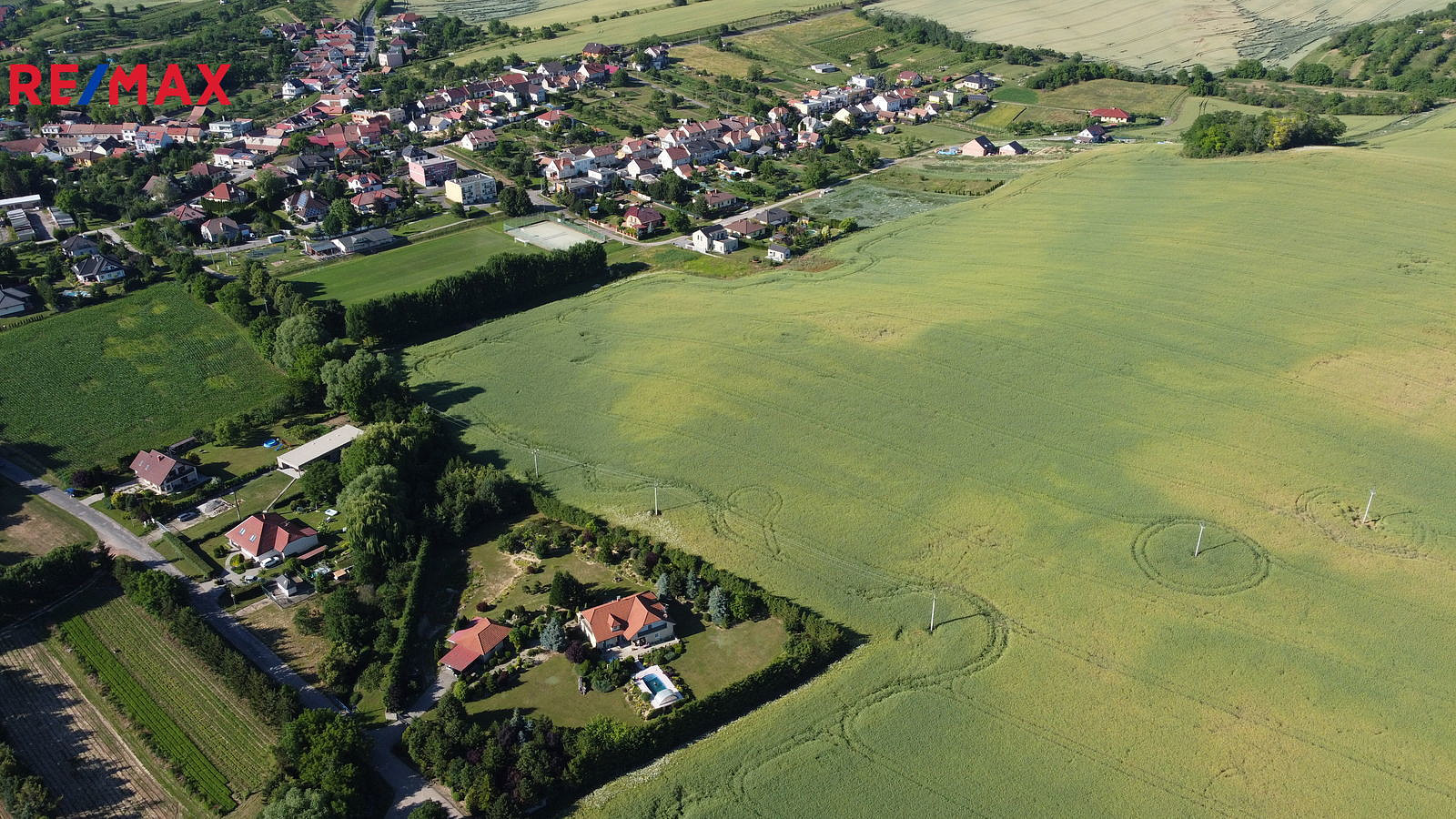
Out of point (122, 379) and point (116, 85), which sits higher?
point (116, 85)

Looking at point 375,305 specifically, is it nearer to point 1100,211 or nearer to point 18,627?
point 18,627

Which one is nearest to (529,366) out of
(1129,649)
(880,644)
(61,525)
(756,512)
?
(756,512)

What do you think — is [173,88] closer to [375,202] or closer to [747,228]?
[375,202]

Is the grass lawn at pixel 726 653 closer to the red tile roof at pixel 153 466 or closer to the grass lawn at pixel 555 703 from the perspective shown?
the grass lawn at pixel 555 703

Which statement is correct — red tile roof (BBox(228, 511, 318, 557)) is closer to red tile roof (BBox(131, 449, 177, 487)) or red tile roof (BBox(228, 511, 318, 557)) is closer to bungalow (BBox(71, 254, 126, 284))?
red tile roof (BBox(131, 449, 177, 487))

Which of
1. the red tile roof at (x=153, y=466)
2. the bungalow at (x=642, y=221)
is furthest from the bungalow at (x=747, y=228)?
the red tile roof at (x=153, y=466)

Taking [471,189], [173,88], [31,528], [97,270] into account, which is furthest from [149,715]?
[173,88]
